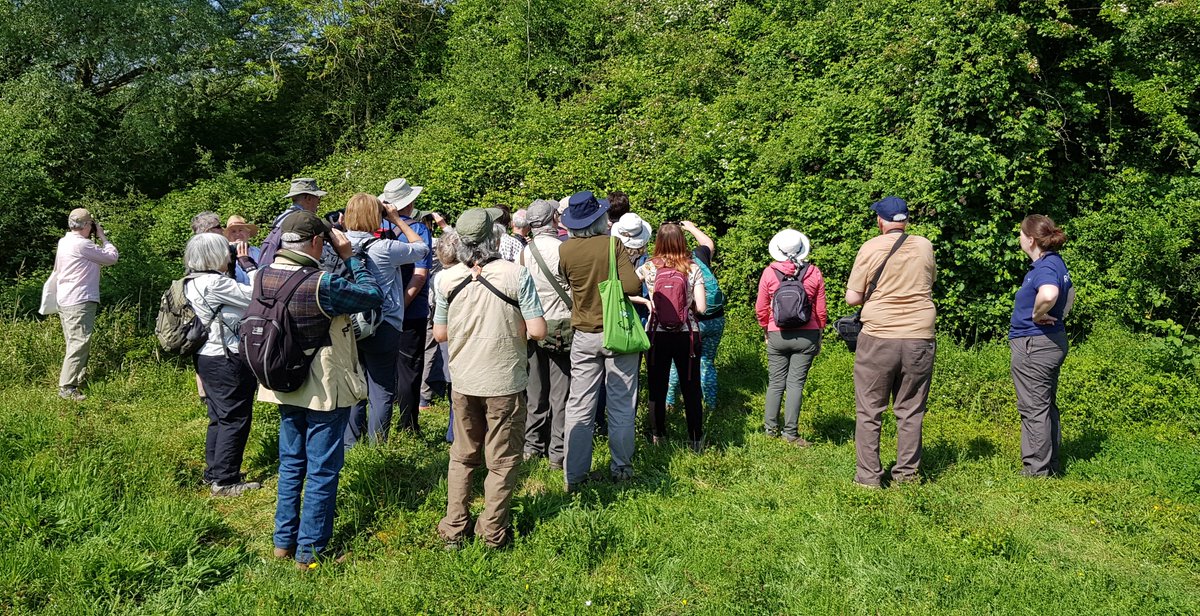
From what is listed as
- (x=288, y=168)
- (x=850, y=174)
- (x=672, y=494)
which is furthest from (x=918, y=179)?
(x=288, y=168)

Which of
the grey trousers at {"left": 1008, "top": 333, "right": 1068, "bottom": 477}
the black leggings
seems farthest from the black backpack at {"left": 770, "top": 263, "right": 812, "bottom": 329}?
the grey trousers at {"left": 1008, "top": 333, "right": 1068, "bottom": 477}

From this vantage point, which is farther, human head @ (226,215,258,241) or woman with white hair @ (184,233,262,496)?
human head @ (226,215,258,241)

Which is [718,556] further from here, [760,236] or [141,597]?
[760,236]

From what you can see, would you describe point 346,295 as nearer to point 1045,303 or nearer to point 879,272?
point 879,272

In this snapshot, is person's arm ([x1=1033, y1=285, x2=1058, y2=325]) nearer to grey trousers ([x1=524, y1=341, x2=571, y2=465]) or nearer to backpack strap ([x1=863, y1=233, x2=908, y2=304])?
backpack strap ([x1=863, y1=233, x2=908, y2=304])

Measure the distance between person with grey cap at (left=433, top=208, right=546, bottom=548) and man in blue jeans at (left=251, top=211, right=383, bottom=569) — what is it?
1.66 ft

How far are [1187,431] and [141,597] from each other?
26.0 feet

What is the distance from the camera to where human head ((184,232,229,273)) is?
495 centimetres

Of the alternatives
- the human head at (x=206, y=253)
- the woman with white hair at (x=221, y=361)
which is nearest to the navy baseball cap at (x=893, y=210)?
the woman with white hair at (x=221, y=361)

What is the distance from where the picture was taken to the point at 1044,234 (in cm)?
529

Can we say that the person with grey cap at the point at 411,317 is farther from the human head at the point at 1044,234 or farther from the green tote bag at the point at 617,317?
the human head at the point at 1044,234

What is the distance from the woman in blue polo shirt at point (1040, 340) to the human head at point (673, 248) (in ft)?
8.09

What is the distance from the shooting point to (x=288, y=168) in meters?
21.7

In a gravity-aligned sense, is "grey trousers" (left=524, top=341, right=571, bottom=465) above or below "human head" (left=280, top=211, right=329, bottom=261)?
below
